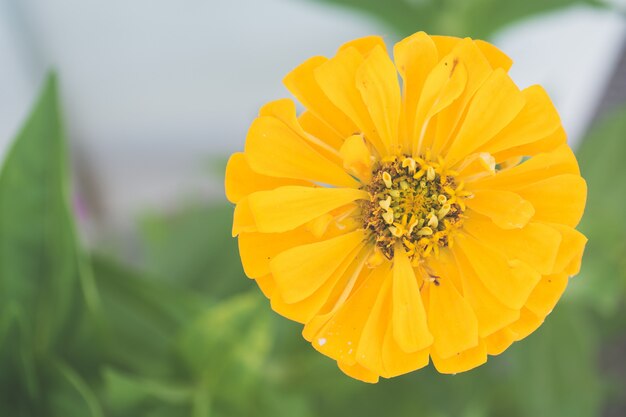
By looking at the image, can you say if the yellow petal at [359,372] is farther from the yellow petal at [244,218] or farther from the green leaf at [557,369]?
the green leaf at [557,369]

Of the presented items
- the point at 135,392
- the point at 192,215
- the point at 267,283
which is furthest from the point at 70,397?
the point at 192,215

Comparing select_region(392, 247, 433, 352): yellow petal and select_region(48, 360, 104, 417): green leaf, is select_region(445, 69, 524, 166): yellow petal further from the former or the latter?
select_region(48, 360, 104, 417): green leaf

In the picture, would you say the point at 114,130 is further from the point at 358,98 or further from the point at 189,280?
the point at 358,98

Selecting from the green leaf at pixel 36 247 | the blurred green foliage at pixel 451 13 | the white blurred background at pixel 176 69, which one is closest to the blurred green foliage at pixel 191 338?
the green leaf at pixel 36 247

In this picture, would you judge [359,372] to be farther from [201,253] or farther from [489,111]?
[201,253]

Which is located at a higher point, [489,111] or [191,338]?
[489,111]

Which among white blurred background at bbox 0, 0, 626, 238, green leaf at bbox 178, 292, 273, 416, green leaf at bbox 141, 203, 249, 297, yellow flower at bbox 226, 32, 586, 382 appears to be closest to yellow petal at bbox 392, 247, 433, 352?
yellow flower at bbox 226, 32, 586, 382

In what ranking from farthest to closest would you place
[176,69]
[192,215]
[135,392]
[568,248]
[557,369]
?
[176,69]
[192,215]
[557,369]
[135,392]
[568,248]
